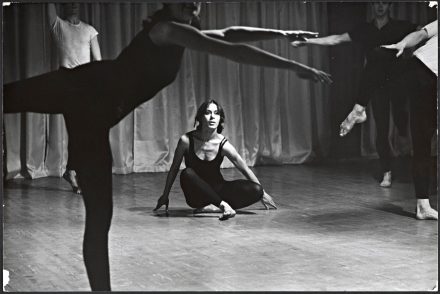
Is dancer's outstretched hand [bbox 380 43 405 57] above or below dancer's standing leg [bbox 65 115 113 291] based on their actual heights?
above

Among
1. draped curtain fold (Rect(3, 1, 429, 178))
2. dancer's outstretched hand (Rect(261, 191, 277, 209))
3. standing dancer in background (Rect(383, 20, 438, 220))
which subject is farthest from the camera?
dancer's outstretched hand (Rect(261, 191, 277, 209))

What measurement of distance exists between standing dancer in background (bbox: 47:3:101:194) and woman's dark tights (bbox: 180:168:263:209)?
737mm

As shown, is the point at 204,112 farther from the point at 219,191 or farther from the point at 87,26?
the point at 87,26

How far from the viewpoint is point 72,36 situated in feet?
13.9

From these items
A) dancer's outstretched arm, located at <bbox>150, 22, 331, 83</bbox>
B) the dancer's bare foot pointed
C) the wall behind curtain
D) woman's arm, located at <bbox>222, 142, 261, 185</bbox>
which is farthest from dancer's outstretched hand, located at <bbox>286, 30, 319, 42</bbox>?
the dancer's bare foot pointed

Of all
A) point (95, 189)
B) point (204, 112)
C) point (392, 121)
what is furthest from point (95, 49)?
point (392, 121)

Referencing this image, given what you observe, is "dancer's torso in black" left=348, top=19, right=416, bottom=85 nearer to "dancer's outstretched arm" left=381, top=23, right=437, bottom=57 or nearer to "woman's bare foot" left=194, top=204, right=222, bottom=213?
"dancer's outstretched arm" left=381, top=23, right=437, bottom=57

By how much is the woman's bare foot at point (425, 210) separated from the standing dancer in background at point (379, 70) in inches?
15.1

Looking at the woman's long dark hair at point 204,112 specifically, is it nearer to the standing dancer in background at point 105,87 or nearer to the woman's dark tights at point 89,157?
the standing dancer in background at point 105,87

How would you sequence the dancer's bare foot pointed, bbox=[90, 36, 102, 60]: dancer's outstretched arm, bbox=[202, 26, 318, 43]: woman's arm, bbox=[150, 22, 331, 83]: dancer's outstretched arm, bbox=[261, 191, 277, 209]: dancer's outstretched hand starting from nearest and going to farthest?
bbox=[150, 22, 331, 83]: dancer's outstretched arm < bbox=[202, 26, 318, 43]: woman's arm < bbox=[90, 36, 102, 60]: dancer's outstretched arm < bbox=[261, 191, 277, 209]: dancer's outstretched hand < the dancer's bare foot pointed

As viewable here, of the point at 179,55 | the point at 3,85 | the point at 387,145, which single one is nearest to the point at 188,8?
the point at 179,55

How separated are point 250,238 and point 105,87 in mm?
1174

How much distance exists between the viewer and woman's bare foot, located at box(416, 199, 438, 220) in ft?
15.0

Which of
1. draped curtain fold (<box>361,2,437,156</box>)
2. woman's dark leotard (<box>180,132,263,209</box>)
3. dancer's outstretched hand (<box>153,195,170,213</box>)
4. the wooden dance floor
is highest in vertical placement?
draped curtain fold (<box>361,2,437,156</box>)
